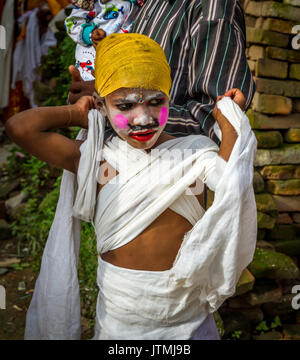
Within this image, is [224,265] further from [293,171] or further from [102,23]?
[293,171]

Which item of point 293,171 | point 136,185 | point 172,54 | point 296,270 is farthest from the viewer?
point 293,171

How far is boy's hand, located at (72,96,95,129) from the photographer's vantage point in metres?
1.57

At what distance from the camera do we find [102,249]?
1634mm

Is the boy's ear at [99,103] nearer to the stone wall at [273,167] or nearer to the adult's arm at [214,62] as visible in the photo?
the adult's arm at [214,62]

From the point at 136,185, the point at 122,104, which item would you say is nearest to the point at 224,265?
the point at 136,185

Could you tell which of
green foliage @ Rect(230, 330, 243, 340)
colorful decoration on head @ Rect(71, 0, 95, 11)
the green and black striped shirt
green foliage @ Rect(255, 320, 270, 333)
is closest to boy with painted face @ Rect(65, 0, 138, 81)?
colorful decoration on head @ Rect(71, 0, 95, 11)

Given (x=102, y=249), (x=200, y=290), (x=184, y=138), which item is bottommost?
(x=200, y=290)

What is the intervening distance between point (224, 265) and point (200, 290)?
0.58ft

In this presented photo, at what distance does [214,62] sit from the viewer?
5.46ft

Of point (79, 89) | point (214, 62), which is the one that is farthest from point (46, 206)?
point (214, 62)

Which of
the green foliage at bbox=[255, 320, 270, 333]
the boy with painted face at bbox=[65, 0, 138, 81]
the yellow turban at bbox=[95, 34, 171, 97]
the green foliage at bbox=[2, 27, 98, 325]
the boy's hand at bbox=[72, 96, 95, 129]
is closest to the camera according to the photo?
the yellow turban at bbox=[95, 34, 171, 97]

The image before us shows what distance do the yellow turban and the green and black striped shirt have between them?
0.74ft

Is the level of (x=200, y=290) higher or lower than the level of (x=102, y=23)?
lower

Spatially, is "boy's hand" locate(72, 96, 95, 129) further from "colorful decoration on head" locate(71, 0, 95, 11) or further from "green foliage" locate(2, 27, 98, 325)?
"green foliage" locate(2, 27, 98, 325)
